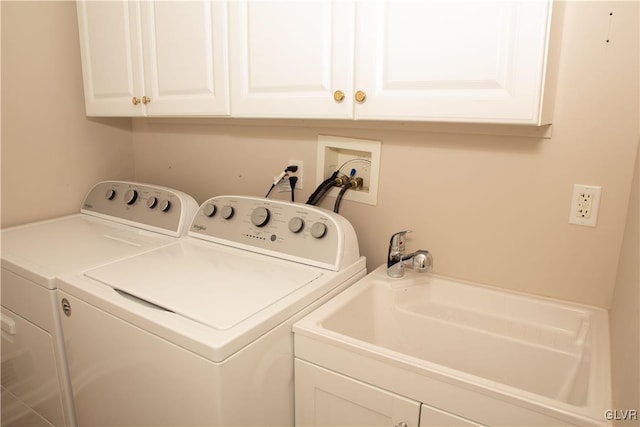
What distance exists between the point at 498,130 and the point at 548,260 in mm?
407

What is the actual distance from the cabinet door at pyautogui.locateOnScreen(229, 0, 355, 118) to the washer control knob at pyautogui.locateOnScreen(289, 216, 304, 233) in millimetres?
336

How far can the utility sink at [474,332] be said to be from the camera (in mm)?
996

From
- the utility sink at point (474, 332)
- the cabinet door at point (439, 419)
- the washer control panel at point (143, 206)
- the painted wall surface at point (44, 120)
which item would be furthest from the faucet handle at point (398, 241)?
the painted wall surface at point (44, 120)

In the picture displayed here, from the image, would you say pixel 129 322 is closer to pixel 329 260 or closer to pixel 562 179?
pixel 329 260

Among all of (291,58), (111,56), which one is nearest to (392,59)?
(291,58)

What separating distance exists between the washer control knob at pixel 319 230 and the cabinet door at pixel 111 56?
0.85 metres

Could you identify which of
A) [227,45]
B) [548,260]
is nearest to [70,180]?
[227,45]

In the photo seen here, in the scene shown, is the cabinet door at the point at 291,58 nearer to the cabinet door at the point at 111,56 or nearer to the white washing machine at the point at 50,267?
the cabinet door at the point at 111,56

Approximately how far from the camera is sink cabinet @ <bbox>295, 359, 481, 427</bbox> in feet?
3.14

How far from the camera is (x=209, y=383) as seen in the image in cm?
92

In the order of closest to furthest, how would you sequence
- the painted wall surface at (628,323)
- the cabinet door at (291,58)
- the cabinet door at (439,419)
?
the painted wall surface at (628,323) → the cabinet door at (439,419) → the cabinet door at (291,58)

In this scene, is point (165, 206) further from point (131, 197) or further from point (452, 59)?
point (452, 59)

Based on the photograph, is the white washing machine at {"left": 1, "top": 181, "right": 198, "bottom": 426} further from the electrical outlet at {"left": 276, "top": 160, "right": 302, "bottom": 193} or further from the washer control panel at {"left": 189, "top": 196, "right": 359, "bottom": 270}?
the electrical outlet at {"left": 276, "top": 160, "right": 302, "bottom": 193}

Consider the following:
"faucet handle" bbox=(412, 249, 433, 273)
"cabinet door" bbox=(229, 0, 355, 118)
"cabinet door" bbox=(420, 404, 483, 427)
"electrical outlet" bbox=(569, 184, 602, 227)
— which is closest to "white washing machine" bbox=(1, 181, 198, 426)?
"cabinet door" bbox=(229, 0, 355, 118)
